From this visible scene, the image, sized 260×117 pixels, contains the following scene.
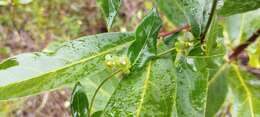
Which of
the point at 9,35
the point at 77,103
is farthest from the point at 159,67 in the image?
the point at 9,35

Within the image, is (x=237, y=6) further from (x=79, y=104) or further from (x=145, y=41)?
(x=79, y=104)

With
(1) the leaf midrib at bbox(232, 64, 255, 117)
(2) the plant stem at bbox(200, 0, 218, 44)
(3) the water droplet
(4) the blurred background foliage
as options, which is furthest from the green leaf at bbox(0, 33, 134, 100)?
(4) the blurred background foliage

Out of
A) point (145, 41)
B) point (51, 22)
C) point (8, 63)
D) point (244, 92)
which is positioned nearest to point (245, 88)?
point (244, 92)

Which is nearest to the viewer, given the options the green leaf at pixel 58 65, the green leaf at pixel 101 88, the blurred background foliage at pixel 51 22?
the green leaf at pixel 58 65

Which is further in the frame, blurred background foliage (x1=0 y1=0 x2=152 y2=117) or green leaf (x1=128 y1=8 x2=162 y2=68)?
blurred background foliage (x1=0 y1=0 x2=152 y2=117)

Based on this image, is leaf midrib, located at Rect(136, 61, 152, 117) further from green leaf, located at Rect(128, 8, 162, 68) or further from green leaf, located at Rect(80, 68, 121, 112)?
green leaf, located at Rect(80, 68, 121, 112)

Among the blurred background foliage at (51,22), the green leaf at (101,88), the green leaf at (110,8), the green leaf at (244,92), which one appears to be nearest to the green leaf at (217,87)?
the green leaf at (244,92)

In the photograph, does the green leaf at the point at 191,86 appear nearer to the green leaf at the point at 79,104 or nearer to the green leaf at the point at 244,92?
the green leaf at the point at 79,104
